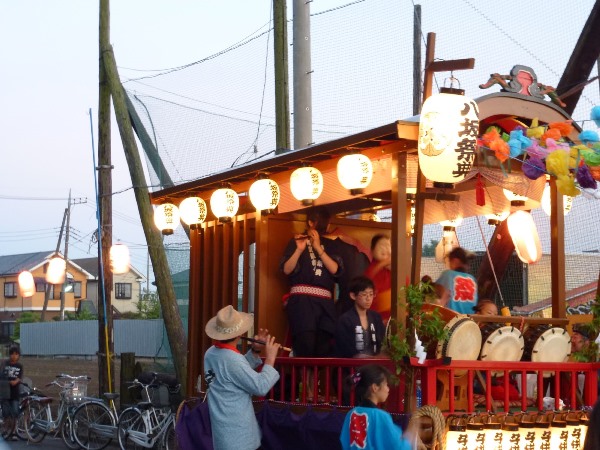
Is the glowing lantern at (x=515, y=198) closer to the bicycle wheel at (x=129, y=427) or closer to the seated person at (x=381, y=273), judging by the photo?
the seated person at (x=381, y=273)

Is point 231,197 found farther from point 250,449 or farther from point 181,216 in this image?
point 250,449

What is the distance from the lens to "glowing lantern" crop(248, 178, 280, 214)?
9586mm

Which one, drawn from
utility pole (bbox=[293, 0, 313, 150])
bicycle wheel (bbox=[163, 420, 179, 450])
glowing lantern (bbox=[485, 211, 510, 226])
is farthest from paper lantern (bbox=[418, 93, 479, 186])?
bicycle wheel (bbox=[163, 420, 179, 450])

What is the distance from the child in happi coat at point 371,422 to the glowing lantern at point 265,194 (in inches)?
138

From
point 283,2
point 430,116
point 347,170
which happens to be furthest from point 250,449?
point 283,2

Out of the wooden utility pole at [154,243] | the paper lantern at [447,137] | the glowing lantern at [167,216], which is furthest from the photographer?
the wooden utility pole at [154,243]

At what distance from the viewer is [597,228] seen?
11789 mm

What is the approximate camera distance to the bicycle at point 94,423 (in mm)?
15453

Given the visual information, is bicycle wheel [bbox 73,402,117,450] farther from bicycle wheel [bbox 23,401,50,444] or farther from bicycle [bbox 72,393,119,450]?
bicycle wheel [bbox 23,401,50,444]

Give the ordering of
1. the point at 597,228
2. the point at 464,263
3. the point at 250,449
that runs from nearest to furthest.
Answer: the point at 250,449 → the point at 464,263 → the point at 597,228

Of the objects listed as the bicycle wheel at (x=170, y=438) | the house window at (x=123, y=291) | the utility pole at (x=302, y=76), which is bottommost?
the house window at (x=123, y=291)

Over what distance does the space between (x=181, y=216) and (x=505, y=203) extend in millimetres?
3772

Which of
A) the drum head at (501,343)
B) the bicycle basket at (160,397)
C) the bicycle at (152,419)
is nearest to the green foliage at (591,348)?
the drum head at (501,343)

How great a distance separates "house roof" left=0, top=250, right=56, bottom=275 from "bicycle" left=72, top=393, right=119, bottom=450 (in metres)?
50.2
